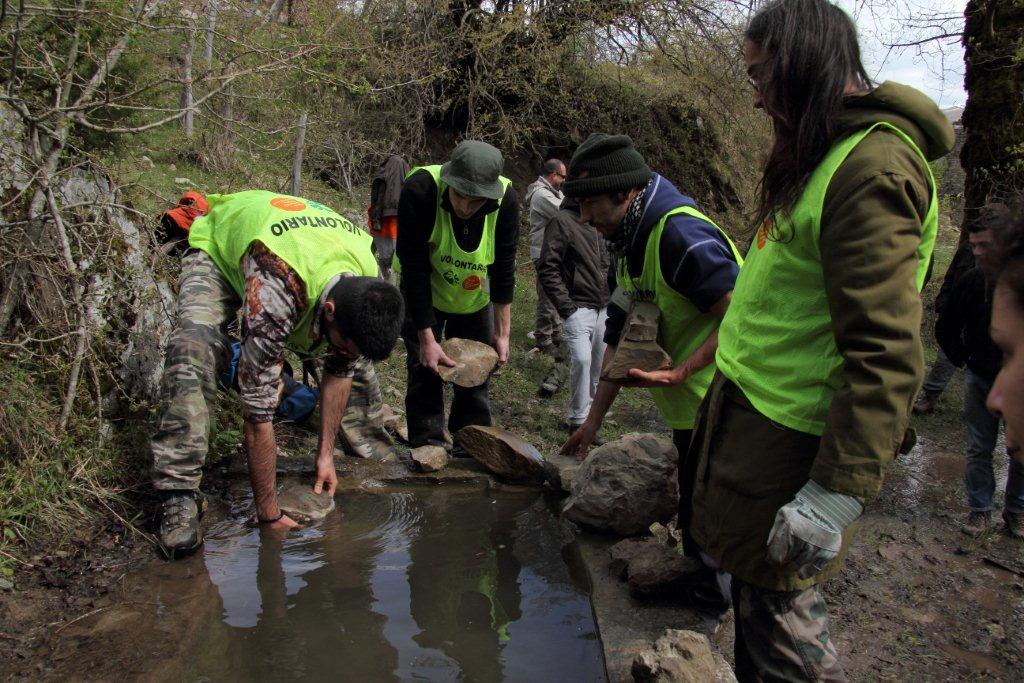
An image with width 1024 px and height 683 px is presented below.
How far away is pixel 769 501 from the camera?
1728 millimetres

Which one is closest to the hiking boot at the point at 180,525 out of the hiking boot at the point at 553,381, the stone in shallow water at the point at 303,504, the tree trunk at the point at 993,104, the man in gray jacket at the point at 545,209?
the stone in shallow water at the point at 303,504

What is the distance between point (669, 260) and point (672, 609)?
1.24m

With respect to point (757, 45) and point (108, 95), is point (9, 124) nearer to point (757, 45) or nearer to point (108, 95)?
point (108, 95)

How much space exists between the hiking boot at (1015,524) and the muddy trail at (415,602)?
0.80ft

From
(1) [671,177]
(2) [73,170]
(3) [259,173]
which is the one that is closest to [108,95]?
(2) [73,170]

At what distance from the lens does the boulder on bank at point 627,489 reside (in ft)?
10.2

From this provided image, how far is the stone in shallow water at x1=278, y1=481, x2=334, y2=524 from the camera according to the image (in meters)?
3.32

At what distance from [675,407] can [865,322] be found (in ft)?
4.43

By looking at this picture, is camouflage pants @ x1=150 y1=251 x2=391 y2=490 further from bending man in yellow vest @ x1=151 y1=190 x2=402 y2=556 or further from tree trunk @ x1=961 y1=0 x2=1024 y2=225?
tree trunk @ x1=961 y1=0 x2=1024 y2=225

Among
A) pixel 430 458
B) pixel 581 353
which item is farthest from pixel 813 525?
pixel 581 353

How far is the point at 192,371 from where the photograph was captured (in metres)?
3.18

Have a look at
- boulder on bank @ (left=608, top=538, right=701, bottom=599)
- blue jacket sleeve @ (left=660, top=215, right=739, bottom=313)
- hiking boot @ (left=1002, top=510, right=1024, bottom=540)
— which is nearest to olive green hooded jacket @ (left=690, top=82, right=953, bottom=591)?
blue jacket sleeve @ (left=660, top=215, right=739, bottom=313)

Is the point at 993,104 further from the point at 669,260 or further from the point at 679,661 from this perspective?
the point at 679,661

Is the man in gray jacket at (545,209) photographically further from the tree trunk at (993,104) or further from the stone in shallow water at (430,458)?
the tree trunk at (993,104)
